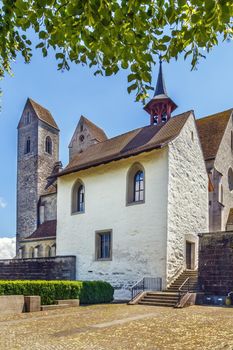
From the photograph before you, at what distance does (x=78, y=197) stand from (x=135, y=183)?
4786 millimetres

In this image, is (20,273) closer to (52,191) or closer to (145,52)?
(52,191)

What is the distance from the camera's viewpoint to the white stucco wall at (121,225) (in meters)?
19.4

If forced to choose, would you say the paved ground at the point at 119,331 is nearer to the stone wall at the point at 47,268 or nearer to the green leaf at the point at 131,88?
the green leaf at the point at 131,88

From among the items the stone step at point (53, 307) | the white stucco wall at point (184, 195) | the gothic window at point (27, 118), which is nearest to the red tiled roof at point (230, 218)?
the white stucco wall at point (184, 195)

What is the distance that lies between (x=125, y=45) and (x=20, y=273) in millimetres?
21317

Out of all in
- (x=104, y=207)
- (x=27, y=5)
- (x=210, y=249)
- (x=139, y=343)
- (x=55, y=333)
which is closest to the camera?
(x=27, y=5)

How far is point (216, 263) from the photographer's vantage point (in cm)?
1672

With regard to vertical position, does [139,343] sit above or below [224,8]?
below

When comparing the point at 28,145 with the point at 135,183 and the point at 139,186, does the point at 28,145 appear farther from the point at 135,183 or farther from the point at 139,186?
the point at 139,186

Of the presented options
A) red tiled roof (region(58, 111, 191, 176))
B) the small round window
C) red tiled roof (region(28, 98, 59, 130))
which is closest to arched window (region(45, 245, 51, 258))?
red tiled roof (region(58, 111, 191, 176))

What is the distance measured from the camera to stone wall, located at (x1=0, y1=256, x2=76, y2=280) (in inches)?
876

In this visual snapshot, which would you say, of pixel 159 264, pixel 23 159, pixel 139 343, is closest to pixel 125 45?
pixel 139 343

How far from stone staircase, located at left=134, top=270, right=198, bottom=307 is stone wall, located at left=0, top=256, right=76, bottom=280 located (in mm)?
6791

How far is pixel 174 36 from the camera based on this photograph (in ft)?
15.5
